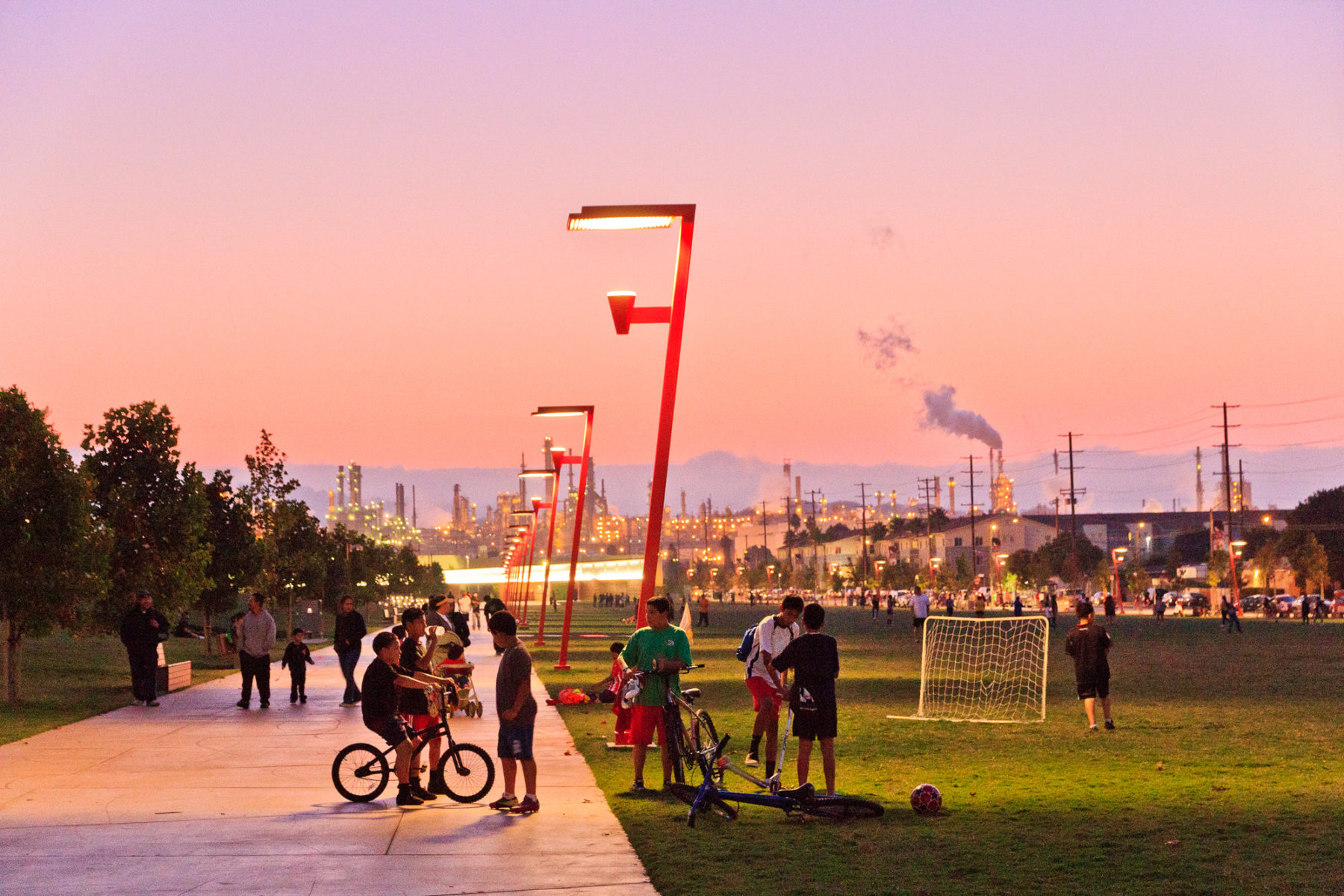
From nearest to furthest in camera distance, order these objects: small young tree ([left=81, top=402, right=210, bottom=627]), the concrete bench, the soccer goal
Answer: the soccer goal, the concrete bench, small young tree ([left=81, top=402, right=210, bottom=627])

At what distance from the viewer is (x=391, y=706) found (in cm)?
1287

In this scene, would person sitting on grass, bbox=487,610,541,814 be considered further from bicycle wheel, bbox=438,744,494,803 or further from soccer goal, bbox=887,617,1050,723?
soccer goal, bbox=887,617,1050,723

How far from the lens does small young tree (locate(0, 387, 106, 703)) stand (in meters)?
23.6

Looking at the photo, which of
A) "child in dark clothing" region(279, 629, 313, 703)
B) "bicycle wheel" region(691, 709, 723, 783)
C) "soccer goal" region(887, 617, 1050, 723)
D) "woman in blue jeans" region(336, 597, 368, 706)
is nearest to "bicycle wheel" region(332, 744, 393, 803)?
"bicycle wheel" region(691, 709, 723, 783)

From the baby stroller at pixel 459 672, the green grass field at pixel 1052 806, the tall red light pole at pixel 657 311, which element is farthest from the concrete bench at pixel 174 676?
the tall red light pole at pixel 657 311

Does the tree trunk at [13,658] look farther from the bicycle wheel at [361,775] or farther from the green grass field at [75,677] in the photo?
the bicycle wheel at [361,775]

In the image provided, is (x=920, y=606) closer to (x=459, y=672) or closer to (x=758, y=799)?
(x=459, y=672)

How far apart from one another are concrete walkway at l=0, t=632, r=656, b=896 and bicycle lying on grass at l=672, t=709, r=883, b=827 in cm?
73

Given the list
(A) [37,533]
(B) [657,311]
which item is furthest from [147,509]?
(B) [657,311]

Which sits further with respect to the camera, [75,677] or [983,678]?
[983,678]

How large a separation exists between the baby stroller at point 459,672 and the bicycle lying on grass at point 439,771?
3.72 meters

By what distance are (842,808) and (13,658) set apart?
1676 centimetres

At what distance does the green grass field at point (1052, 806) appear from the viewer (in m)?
9.67

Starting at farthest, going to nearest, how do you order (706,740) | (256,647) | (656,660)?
(256,647), (706,740), (656,660)
